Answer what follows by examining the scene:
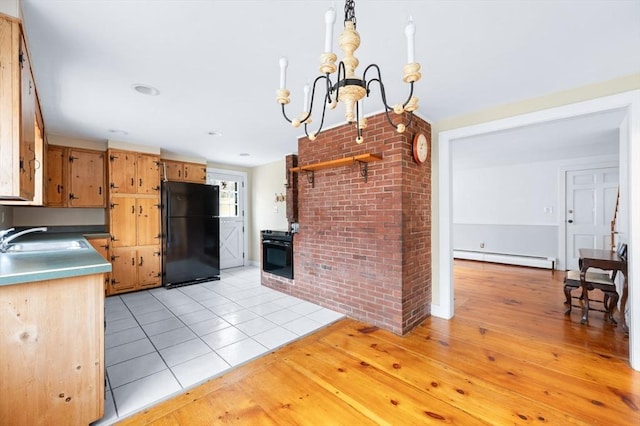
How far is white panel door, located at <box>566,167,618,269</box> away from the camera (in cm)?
506

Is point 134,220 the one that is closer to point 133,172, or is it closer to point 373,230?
point 133,172

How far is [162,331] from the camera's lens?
279cm

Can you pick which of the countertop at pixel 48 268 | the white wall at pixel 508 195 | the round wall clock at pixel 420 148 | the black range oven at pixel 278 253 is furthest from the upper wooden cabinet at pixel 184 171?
the white wall at pixel 508 195

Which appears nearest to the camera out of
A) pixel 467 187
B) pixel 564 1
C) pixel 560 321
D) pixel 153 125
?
pixel 564 1

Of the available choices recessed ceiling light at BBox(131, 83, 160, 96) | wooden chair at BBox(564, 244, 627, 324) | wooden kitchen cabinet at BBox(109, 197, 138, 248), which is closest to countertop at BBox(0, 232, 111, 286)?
recessed ceiling light at BBox(131, 83, 160, 96)

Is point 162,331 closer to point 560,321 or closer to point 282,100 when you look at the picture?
point 282,100

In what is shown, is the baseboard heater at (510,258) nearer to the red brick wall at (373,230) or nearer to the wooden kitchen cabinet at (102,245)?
the red brick wall at (373,230)

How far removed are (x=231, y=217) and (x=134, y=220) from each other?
208cm

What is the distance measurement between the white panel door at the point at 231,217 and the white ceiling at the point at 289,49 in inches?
119

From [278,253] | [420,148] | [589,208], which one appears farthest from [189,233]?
[589,208]

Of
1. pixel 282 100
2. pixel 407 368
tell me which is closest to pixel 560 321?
pixel 407 368

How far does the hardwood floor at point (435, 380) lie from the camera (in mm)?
1651

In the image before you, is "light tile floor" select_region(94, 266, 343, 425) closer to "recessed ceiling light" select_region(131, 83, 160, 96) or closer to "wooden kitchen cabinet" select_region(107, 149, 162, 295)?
"wooden kitchen cabinet" select_region(107, 149, 162, 295)

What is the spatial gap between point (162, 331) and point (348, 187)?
251cm
